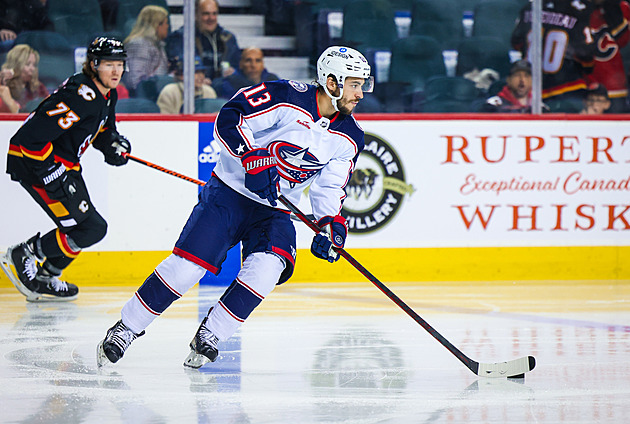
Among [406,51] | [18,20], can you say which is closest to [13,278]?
[18,20]

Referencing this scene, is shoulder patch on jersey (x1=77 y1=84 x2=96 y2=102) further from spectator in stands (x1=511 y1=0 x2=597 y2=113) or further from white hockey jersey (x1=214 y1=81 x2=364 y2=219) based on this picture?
spectator in stands (x1=511 y1=0 x2=597 y2=113)

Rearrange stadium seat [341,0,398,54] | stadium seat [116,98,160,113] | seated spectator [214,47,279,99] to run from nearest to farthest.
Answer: stadium seat [116,98,160,113] → seated spectator [214,47,279,99] → stadium seat [341,0,398,54]

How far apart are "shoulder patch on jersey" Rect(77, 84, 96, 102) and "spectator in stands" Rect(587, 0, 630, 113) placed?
315cm

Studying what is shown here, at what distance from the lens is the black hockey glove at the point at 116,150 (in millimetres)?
4504

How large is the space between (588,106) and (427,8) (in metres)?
1.18

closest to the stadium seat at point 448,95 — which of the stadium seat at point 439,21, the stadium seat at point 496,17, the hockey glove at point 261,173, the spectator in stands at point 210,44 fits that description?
the stadium seat at point 439,21

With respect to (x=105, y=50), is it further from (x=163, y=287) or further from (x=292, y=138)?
(x=163, y=287)

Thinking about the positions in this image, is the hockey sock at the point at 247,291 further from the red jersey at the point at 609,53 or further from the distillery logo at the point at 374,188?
the red jersey at the point at 609,53

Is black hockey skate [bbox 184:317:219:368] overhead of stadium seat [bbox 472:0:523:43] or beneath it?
beneath

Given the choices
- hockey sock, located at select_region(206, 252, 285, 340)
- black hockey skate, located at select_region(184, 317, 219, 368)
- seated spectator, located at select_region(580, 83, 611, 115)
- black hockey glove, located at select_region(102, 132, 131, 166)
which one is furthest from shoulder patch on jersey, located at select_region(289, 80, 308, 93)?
seated spectator, located at select_region(580, 83, 611, 115)

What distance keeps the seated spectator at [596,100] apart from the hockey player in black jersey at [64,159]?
9.46ft

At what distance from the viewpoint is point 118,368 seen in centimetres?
304

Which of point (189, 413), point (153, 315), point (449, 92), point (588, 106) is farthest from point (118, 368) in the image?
point (588, 106)

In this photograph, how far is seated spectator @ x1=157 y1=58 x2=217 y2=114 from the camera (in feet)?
17.3
